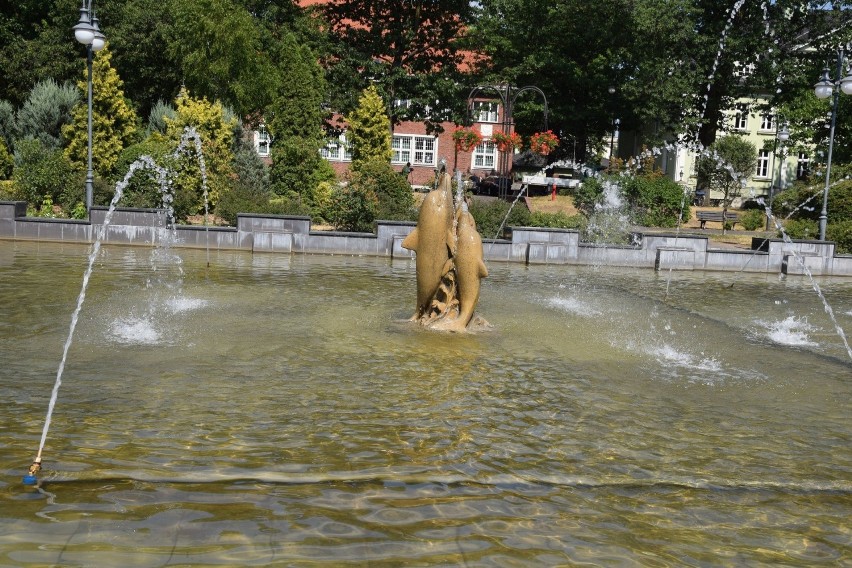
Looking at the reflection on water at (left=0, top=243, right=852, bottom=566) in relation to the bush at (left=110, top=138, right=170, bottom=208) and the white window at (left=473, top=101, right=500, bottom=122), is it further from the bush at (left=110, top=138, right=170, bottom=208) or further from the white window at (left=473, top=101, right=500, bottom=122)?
the white window at (left=473, top=101, right=500, bottom=122)

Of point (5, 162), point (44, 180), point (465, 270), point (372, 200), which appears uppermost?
point (5, 162)

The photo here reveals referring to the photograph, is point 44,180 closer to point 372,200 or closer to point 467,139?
point 372,200

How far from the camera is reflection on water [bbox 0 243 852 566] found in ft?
16.8

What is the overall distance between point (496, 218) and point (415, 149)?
37.6m

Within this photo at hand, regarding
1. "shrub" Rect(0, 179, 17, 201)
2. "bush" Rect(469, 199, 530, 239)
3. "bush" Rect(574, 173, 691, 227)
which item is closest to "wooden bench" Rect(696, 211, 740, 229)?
"bush" Rect(574, 173, 691, 227)

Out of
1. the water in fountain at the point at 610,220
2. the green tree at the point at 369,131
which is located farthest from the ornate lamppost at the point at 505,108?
the water in fountain at the point at 610,220

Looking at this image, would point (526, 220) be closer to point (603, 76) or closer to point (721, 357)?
point (721, 357)

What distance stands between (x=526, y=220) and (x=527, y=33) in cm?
2607

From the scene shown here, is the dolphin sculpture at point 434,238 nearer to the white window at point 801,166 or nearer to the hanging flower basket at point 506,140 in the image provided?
the hanging flower basket at point 506,140

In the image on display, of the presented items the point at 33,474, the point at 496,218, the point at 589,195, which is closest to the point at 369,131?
the point at 589,195

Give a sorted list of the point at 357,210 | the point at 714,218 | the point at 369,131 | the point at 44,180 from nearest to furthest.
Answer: the point at 357,210, the point at 44,180, the point at 714,218, the point at 369,131

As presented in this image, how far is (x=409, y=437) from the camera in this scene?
699 cm

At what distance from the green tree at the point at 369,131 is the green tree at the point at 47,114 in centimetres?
1130

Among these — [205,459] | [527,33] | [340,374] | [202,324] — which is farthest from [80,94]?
[205,459]
